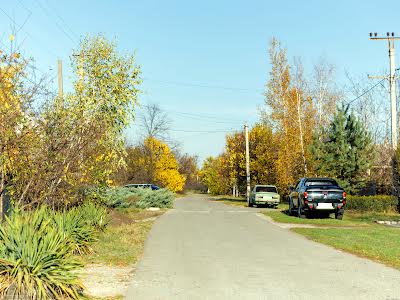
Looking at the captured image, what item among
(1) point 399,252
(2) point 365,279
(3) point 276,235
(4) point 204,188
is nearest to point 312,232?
(3) point 276,235

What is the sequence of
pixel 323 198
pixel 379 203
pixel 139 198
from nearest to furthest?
pixel 323 198
pixel 379 203
pixel 139 198

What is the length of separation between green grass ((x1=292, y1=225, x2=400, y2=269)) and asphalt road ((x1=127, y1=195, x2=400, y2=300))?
473 millimetres

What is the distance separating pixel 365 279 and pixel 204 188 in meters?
115

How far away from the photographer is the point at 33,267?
5.92 meters

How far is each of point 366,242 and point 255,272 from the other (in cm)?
555

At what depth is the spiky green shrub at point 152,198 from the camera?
28141 mm

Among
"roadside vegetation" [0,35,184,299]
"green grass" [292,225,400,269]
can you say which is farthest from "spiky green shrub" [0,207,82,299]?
"green grass" [292,225,400,269]

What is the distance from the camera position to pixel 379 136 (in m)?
43.3

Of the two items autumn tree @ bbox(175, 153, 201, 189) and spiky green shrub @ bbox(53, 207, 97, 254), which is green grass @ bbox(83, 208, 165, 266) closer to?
spiky green shrub @ bbox(53, 207, 97, 254)

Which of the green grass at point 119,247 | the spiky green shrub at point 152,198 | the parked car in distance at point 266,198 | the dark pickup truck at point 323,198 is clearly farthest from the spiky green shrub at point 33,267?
the parked car in distance at point 266,198

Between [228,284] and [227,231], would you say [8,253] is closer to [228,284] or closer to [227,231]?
[228,284]

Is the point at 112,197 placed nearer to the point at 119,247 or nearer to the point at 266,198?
the point at 119,247

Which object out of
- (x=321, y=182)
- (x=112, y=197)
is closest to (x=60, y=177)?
(x=112, y=197)

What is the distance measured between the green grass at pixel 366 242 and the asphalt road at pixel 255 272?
47 cm
